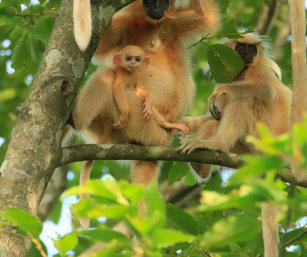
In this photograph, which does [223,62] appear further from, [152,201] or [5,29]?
[152,201]

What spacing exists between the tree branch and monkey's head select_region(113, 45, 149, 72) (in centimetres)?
100

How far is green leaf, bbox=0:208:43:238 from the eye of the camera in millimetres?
2182

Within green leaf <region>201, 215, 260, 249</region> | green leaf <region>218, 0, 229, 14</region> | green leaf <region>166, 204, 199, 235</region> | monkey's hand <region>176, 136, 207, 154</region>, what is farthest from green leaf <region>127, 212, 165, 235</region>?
green leaf <region>218, 0, 229, 14</region>

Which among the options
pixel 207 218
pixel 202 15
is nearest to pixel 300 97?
pixel 207 218

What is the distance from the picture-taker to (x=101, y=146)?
4316 mm

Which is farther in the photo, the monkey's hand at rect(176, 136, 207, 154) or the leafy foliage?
the monkey's hand at rect(176, 136, 207, 154)

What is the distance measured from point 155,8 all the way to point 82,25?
2.06 metres

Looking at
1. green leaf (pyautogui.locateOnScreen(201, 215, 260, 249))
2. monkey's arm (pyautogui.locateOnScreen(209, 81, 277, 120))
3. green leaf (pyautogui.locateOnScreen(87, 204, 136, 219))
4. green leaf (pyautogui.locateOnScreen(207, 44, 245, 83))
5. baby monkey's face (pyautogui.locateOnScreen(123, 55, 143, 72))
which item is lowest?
green leaf (pyautogui.locateOnScreen(201, 215, 260, 249))

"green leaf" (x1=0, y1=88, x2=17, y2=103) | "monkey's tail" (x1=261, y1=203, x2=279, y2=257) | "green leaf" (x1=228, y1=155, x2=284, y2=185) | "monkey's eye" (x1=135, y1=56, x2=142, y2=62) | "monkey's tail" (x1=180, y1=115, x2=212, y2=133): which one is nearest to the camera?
"green leaf" (x1=228, y1=155, x2=284, y2=185)

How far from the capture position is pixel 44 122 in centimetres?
378

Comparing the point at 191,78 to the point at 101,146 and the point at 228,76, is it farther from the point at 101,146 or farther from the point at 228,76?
the point at 101,146

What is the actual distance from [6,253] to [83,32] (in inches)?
55.8

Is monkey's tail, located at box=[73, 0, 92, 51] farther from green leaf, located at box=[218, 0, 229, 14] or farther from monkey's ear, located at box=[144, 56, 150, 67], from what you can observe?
green leaf, located at box=[218, 0, 229, 14]

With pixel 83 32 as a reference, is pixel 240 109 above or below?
below
